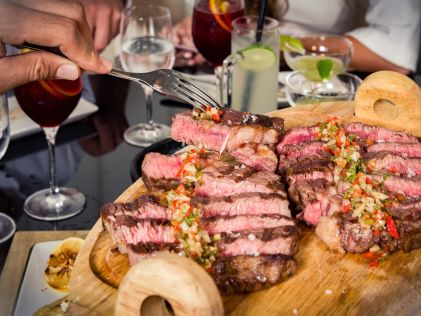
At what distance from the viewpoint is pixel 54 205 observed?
8.17 feet

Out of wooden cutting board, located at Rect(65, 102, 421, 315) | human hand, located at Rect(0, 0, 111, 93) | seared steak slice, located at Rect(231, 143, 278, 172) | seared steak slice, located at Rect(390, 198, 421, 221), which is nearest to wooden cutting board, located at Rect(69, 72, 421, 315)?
wooden cutting board, located at Rect(65, 102, 421, 315)

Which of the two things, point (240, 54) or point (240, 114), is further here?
point (240, 54)

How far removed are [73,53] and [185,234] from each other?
0.72 metres

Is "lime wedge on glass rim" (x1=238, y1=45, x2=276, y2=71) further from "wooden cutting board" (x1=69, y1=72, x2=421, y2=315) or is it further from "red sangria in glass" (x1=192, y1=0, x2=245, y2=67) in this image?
"wooden cutting board" (x1=69, y1=72, x2=421, y2=315)

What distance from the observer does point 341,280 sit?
168 cm

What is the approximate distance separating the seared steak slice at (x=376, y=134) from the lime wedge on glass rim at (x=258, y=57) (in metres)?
0.78

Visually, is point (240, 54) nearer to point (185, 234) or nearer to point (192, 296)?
point (185, 234)

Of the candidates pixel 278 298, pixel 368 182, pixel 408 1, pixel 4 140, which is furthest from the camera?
pixel 408 1

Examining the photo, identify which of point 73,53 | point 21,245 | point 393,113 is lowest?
point 21,245

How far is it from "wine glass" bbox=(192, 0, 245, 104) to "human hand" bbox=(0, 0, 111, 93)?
43.1 inches

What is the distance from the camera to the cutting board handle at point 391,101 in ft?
7.44

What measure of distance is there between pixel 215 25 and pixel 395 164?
141 centimetres

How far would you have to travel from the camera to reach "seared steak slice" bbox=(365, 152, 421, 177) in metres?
1.95

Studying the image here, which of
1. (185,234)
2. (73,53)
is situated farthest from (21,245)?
(185,234)
